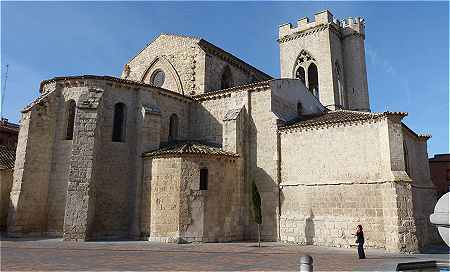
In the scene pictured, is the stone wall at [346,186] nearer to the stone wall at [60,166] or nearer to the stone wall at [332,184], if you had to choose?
the stone wall at [332,184]

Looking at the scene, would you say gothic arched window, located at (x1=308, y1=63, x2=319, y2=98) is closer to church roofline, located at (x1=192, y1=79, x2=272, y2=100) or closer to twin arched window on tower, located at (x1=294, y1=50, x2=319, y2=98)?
twin arched window on tower, located at (x1=294, y1=50, x2=319, y2=98)

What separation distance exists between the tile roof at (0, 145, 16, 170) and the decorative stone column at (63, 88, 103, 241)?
756cm

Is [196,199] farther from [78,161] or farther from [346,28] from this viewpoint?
[346,28]

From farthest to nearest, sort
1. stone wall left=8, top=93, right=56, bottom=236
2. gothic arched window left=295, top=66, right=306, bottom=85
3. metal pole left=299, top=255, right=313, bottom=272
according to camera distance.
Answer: gothic arched window left=295, top=66, right=306, bottom=85 → stone wall left=8, top=93, right=56, bottom=236 → metal pole left=299, top=255, right=313, bottom=272

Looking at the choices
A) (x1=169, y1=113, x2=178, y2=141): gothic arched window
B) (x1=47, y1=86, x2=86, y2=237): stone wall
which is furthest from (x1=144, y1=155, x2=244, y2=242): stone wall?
(x1=47, y1=86, x2=86, y2=237): stone wall

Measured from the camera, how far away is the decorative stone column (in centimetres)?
1742

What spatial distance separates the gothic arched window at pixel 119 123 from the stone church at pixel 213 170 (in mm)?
59

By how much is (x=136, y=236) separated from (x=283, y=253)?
27.7 ft

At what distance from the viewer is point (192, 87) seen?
1009 inches

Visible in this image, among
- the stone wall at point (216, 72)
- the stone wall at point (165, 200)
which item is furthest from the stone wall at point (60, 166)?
the stone wall at point (216, 72)

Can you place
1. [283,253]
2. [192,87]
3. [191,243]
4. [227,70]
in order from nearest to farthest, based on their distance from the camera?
[283,253] < [191,243] < [192,87] < [227,70]

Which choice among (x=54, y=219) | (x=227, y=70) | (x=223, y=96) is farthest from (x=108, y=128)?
(x=227, y=70)

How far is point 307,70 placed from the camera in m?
34.4

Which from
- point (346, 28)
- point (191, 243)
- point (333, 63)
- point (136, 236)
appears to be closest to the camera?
point (191, 243)
